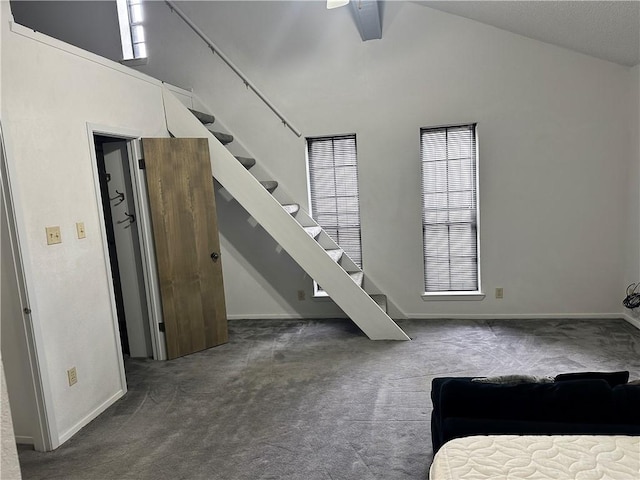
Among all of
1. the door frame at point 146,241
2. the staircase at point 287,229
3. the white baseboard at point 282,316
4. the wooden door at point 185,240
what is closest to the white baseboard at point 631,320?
the staircase at point 287,229

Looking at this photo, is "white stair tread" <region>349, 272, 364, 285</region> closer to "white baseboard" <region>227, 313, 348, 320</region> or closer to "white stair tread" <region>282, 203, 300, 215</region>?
"white baseboard" <region>227, 313, 348, 320</region>

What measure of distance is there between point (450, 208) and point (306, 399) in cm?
258

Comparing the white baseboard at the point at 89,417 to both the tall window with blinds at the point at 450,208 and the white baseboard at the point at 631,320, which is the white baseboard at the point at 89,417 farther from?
the white baseboard at the point at 631,320

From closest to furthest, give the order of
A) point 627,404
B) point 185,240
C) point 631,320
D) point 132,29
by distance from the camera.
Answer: point 627,404
point 185,240
point 631,320
point 132,29

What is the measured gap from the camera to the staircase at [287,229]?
4113mm

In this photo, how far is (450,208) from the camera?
4641mm

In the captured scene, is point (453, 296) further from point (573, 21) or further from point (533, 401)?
point (533, 401)

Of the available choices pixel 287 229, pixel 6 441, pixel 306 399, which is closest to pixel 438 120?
pixel 287 229

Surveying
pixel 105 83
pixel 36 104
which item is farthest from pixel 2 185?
pixel 105 83

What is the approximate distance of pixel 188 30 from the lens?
4832mm

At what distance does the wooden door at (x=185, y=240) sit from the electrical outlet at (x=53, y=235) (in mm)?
1074

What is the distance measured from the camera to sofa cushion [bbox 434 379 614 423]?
68.0 inches

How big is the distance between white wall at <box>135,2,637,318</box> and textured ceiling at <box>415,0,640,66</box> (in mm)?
143

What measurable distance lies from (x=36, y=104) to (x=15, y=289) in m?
1.14
